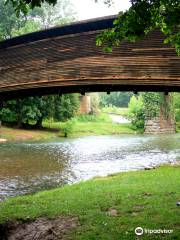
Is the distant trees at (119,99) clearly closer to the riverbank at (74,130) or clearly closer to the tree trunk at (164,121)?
the riverbank at (74,130)

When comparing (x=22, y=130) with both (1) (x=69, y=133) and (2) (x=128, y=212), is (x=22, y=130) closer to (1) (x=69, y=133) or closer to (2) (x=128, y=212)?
(1) (x=69, y=133)

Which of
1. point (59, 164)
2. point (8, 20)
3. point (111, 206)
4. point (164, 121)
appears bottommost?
point (59, 164)

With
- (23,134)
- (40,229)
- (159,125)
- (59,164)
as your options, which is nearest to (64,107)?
(23,134)

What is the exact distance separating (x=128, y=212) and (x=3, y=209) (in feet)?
13.0

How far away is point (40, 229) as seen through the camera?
30.7 ft

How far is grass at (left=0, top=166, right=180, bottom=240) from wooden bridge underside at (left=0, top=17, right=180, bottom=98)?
367cm

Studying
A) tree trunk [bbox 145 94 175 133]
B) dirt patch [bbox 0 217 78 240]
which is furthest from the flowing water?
tree trunk [bbox 145 94 175 133]

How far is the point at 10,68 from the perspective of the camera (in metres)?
17.7

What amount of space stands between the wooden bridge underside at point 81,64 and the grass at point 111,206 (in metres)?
3.67

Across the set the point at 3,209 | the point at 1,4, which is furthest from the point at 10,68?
the point at 1,4

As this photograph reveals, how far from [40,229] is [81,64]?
25.8ft

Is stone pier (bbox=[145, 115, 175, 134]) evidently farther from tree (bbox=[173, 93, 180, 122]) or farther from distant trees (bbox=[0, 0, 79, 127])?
distant trees (bbox=[0, 0, 79, 127])

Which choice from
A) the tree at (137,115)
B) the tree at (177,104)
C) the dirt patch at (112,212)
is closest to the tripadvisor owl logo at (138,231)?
the dirt patch at (112,212)

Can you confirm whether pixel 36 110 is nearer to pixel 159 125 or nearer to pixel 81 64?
pixel 159 125
